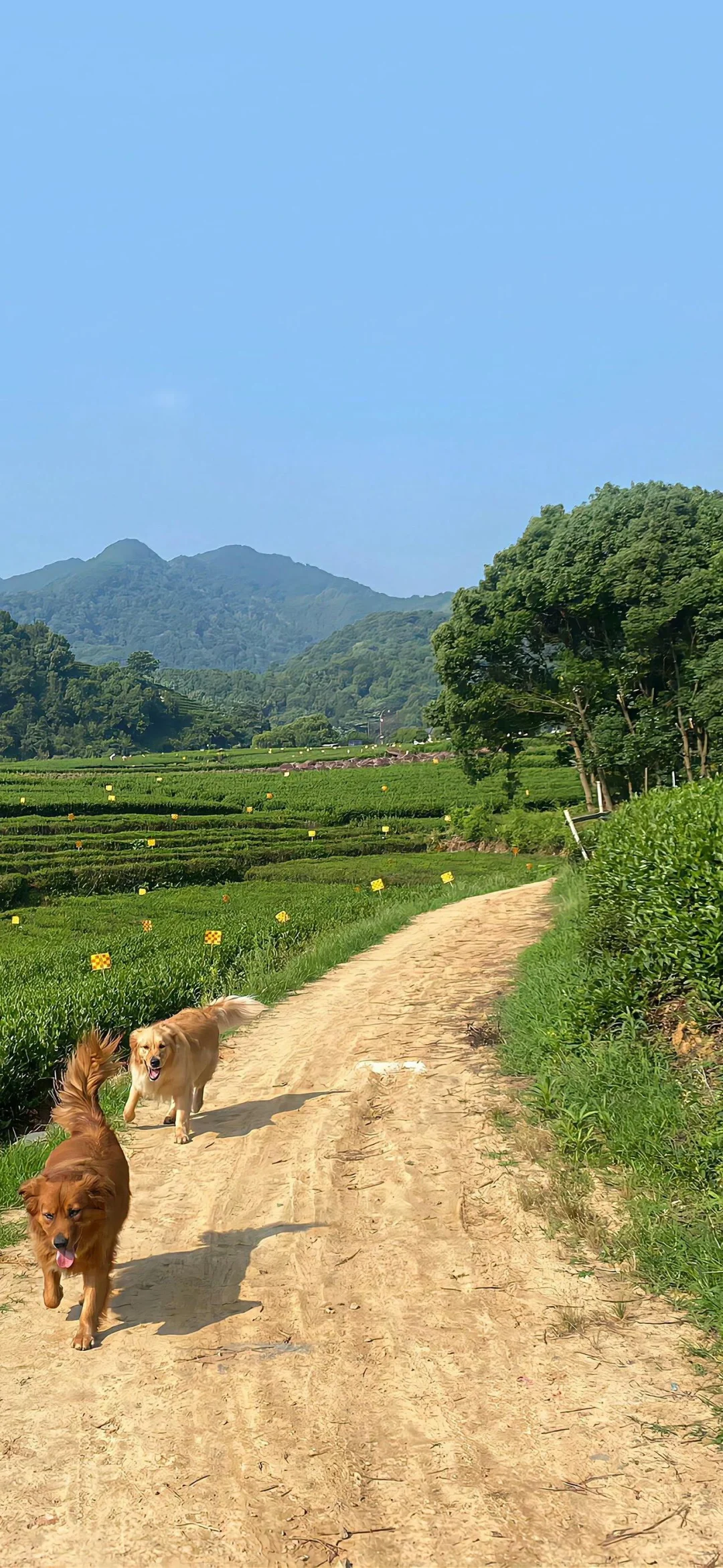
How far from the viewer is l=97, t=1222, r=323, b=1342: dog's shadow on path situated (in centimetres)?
478

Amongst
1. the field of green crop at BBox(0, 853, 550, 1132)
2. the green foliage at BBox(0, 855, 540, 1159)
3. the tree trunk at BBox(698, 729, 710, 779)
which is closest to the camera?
the green foliage at BBox(0, 855, 540, 1159)

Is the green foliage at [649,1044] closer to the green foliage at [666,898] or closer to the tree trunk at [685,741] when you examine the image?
the green foliage at [666,898]

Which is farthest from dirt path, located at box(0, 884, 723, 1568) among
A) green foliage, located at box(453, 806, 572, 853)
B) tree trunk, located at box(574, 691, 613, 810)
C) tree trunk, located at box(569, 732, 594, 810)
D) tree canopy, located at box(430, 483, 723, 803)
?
green foliage, located at box(453, 806, 572, 853)

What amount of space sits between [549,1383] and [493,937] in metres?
11.1

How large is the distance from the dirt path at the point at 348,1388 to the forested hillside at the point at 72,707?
401ft

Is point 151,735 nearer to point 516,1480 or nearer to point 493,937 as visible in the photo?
point 493,937

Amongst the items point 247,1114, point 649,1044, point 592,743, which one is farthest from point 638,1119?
point 592,743

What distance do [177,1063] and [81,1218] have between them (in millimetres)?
2835

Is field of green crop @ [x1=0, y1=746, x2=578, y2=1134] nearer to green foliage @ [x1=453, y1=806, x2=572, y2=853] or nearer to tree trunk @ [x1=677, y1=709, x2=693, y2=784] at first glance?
green foliage @ [x1=453, y1=806, x2=572, y2=853]

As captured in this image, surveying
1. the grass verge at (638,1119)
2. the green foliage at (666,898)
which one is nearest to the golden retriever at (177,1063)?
the grass verge at (638,1119)

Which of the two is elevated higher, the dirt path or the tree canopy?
the tree canopy

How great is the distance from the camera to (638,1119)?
619cm

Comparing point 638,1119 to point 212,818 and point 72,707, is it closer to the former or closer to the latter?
point 212,818

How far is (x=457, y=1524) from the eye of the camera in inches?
131
